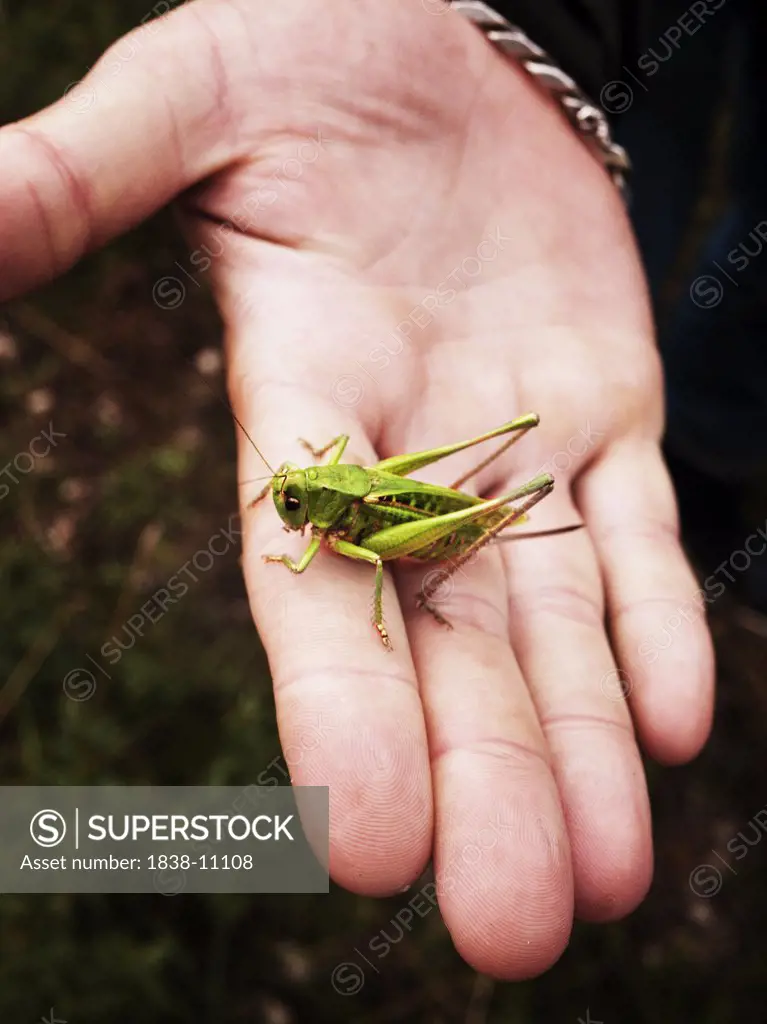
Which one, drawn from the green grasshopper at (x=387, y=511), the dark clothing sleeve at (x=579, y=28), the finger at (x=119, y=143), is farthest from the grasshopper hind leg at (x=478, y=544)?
the dark clothing sleeve at (x=579, y=28)

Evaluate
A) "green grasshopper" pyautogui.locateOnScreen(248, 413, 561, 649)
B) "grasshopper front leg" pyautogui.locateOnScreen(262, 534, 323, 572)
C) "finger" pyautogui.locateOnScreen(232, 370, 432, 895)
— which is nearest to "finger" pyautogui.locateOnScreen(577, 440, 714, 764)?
"green grasshopper" pyautogui.locateOnScreen(248, 413, 561, 649)

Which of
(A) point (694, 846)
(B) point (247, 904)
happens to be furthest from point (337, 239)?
(A) point (694, 846)

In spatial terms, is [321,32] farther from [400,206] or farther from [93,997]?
[93,997]

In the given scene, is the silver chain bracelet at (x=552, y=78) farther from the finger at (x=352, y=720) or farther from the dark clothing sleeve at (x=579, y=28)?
the finger at (x=352, y=720)

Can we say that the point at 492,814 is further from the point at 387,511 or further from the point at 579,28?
the point at 579,28

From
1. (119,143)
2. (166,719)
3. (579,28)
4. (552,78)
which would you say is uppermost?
(579,28)

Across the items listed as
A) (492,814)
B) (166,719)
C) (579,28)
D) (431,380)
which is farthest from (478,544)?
(579,28)
